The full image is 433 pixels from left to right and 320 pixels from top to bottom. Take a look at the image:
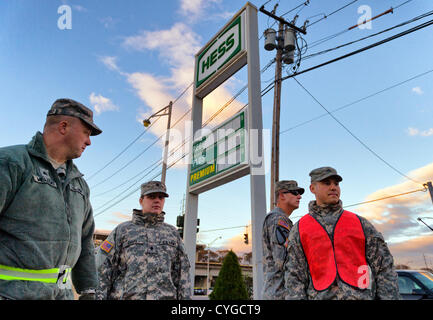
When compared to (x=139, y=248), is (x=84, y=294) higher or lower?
lower

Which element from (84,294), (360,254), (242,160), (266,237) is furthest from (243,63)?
(84,294)

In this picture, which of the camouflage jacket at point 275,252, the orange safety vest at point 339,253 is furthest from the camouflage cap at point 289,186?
the orange safety vest at point 339,253

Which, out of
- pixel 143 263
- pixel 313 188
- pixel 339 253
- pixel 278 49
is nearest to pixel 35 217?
pixel 143 263

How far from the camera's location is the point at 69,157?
1.90 metres

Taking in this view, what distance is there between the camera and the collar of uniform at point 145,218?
3.55 metres

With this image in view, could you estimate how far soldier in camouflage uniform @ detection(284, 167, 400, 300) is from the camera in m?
2.27

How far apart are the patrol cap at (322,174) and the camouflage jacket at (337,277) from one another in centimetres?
23

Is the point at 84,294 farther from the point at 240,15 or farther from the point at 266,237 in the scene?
the point at 240,15

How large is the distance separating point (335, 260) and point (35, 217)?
2.07m

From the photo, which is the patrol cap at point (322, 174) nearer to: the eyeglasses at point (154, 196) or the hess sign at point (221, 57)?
the eyeglasses at point (154, 196)

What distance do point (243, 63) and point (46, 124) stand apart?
560 centimetres

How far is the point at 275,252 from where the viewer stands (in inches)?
132

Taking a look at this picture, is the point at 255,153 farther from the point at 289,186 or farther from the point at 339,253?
the point at 339,253
